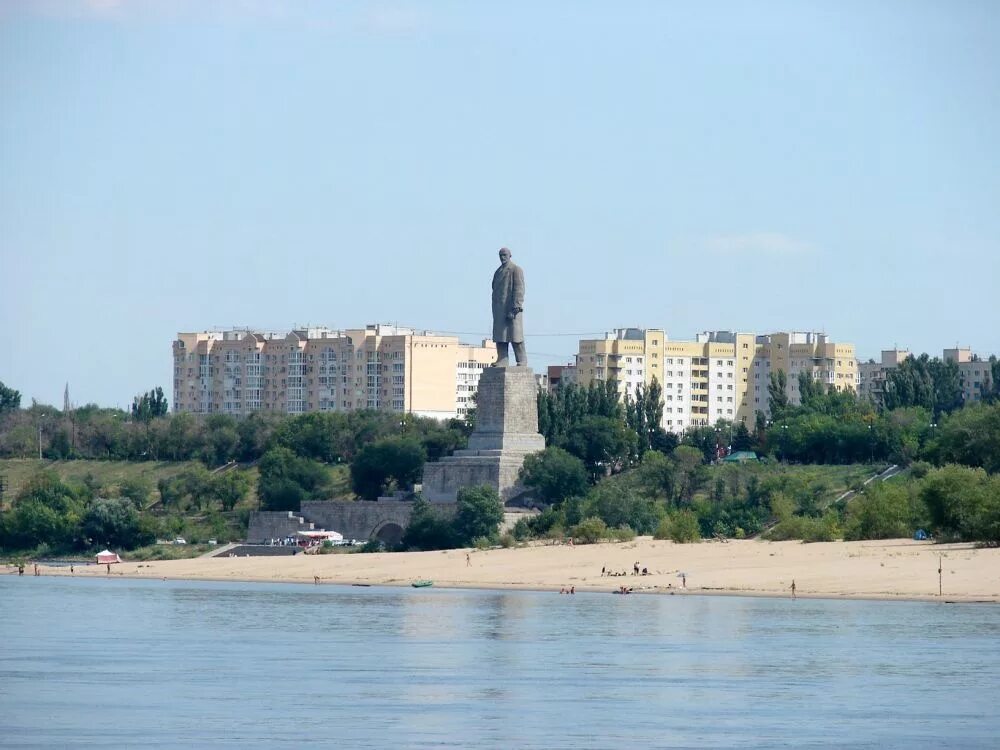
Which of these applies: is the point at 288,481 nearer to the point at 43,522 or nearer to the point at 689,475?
the point at 43,522

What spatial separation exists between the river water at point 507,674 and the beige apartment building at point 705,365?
80.8 meters

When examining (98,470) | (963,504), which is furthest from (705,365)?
(963,504)

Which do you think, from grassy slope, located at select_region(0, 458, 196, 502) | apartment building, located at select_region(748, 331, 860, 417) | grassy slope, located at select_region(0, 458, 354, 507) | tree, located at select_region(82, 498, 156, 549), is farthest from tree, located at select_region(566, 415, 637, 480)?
apartment building, located at select_region(748, 331, 860, 417)

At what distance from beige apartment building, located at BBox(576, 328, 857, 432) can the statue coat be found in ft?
181

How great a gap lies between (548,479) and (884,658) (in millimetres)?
39400

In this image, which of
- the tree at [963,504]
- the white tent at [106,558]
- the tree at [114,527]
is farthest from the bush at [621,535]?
the tree at [114,527]

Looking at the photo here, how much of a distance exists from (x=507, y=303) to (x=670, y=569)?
21.3 metres

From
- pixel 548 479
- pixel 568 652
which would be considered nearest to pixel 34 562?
pixel 548 479

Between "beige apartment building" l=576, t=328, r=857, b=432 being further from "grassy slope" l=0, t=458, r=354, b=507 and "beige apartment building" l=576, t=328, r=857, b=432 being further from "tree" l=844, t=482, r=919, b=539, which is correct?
"tree" l=844, t=482, r=919, b=539

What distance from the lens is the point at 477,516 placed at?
250 feet

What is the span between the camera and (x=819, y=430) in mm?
93125

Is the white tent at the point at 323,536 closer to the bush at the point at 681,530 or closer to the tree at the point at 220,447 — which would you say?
the bush at the point at 681,530

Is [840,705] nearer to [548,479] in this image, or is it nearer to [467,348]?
[548,479]

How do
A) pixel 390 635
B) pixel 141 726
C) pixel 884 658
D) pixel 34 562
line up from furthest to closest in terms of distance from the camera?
pixel 34 562 < pixel 390 635 < pixel 884 658 < pixel 141 726
